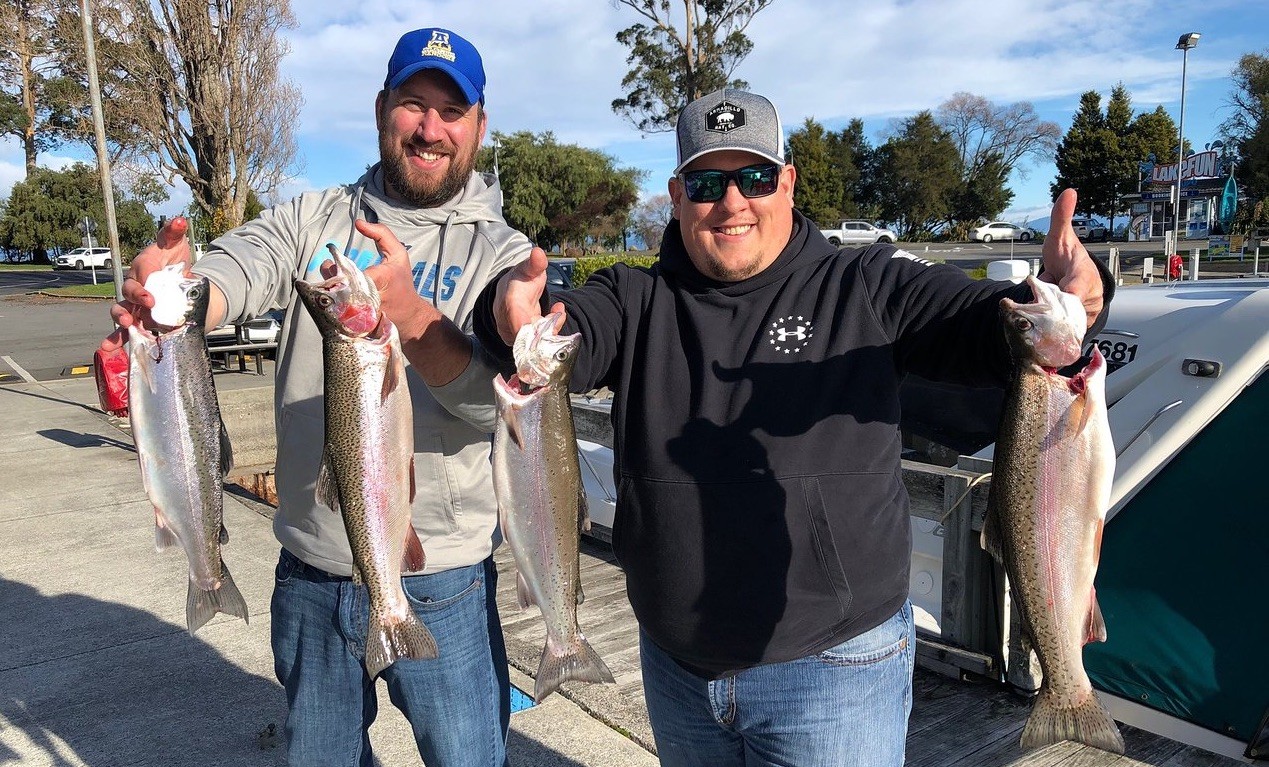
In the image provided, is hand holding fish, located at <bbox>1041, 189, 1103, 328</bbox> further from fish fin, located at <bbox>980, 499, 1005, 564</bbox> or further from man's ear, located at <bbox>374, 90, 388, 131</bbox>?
man's ear, located at <bbox>374, 90, 388, 131</bbox>

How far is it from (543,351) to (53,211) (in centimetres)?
7099

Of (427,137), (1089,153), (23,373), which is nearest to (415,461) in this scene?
(427,137)

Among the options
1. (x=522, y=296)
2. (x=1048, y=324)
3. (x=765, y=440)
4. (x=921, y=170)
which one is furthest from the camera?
(x=921, y=170)

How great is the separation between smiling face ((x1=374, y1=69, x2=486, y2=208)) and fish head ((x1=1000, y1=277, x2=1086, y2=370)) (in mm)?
1673

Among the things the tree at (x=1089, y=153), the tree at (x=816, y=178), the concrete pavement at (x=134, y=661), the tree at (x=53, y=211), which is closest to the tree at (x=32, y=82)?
the tree at (x=53, y=211)

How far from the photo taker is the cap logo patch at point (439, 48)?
2.60m

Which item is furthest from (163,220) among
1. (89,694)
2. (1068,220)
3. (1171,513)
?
(1171,513)

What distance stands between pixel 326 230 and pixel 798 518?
1.68m

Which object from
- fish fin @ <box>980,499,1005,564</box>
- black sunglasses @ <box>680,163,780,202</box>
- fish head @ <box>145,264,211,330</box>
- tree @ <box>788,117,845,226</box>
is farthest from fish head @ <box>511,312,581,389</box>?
tree @ <box>788,117,845,226</box>

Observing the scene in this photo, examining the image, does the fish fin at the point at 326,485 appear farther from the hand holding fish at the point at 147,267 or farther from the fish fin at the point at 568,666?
the fish fin at the point at 568,666

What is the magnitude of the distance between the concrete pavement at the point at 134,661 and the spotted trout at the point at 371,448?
1.85m

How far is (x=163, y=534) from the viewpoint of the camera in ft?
8.15

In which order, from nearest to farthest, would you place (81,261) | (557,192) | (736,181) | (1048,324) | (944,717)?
(1048,324)
(736,181)
(944,717)
(81,261)
(557,192)

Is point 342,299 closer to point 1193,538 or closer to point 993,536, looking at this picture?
point 993,536
